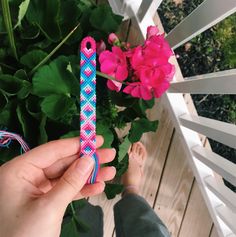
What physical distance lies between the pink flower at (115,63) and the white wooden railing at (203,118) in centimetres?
19

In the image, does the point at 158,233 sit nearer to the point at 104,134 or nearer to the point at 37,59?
the point at 104,134

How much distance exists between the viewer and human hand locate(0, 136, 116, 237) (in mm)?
597

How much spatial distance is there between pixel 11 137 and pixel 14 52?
19 cm

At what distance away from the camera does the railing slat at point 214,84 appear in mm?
781

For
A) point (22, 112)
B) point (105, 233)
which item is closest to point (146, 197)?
point (105, 233)

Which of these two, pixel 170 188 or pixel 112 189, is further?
pixel 170 188

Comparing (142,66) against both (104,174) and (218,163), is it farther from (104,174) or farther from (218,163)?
(218,163)

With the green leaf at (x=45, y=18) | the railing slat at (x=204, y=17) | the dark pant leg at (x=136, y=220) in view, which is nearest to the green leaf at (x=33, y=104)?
the green leaf at (x=45, y=18)

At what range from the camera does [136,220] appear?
3.90 feet

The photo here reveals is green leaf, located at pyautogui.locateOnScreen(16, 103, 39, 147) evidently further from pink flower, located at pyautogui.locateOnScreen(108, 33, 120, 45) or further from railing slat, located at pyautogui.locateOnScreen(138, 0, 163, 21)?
railing slat, located at pyautogui.locateOnScreen(138, 0, 163, 21)

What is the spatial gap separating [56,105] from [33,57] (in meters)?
0.12

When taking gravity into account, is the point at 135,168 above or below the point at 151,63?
below

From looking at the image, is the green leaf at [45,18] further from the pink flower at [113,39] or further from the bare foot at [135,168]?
the bare foot at [135,168]

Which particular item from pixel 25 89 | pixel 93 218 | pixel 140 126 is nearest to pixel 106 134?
pixel 140 126
